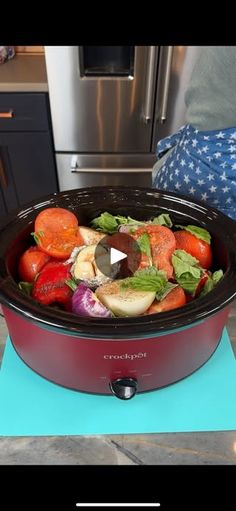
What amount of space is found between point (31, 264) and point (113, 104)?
43.0 inches

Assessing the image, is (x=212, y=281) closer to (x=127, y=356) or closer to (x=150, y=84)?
(x=127, y=356)

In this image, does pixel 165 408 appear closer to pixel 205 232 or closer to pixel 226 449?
A: pixel 226 449

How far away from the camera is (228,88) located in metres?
0.81

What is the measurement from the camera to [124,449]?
571 millimetres

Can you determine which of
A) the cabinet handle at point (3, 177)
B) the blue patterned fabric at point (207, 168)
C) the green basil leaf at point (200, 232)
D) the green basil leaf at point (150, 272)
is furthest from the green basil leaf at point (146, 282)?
the cabinet handle at point (3, 177)

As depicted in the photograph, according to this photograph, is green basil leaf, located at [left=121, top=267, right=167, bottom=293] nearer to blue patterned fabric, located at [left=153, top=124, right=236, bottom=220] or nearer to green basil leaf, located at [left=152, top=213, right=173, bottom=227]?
green basil leaf, located at [left=152, top=213, right=173, bottom=227]

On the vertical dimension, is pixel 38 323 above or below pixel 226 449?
above

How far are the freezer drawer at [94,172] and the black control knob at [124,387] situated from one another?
4.09 feet

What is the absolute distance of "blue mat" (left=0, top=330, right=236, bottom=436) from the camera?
59 cm

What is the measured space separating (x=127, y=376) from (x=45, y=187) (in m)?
1.34

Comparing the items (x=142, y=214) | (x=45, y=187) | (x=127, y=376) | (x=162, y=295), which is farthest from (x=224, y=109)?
(x=45, y=187)

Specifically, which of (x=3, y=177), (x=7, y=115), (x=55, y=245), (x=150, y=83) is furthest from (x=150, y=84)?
(x=55, y=245)
